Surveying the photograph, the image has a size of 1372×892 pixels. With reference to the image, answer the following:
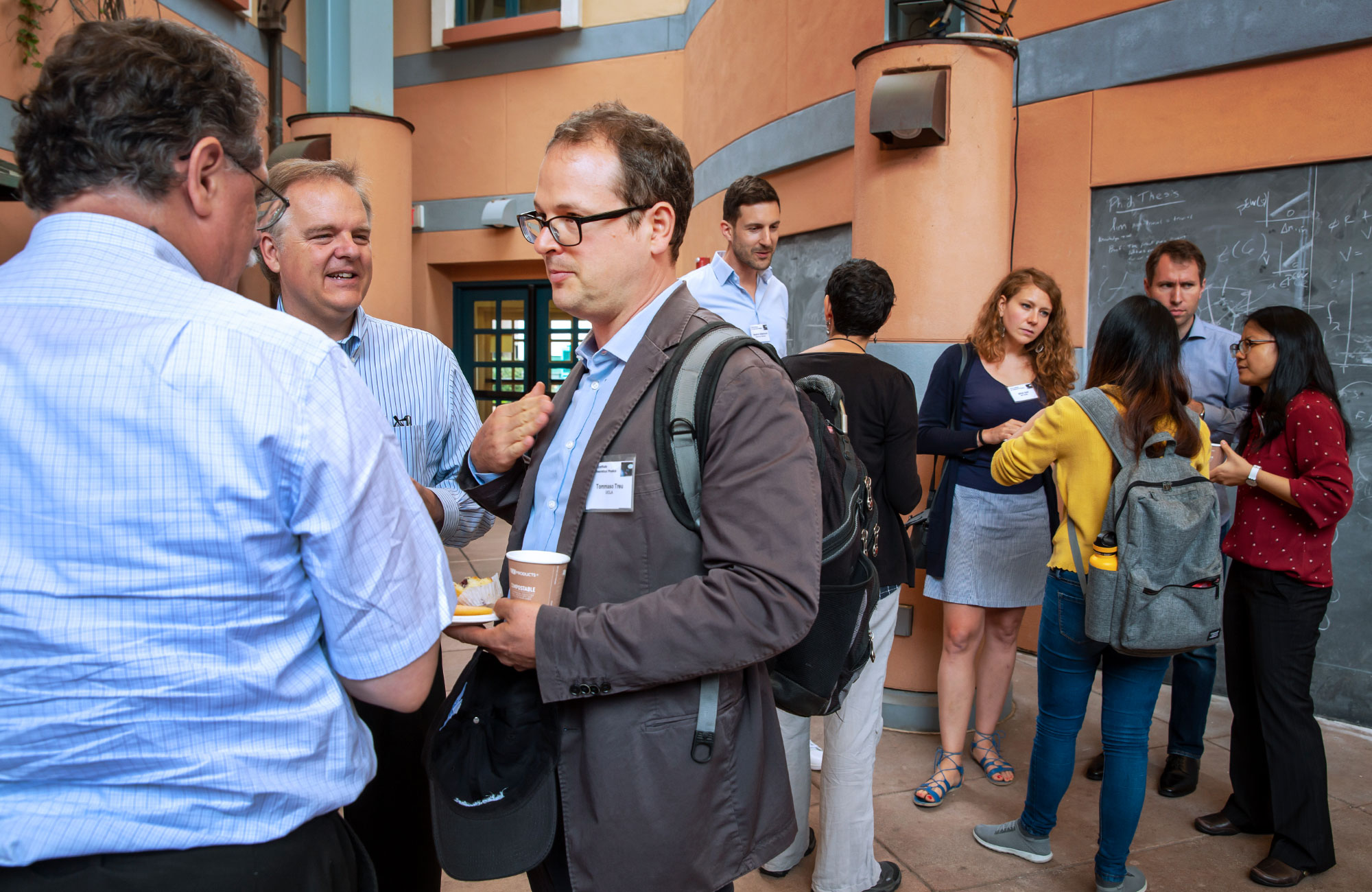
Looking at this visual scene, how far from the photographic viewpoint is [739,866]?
1.49 metres

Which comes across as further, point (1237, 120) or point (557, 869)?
point (1237, 120)

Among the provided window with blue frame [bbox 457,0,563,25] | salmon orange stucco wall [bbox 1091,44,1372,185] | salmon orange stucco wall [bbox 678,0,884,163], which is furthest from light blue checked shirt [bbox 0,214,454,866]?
window with blue frame [bbox 457,0,563,25]

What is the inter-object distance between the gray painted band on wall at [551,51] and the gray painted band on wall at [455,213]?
1.41 meters

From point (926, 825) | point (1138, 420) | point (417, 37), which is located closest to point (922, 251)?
point (1138, 420)

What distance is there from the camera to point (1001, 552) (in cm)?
358

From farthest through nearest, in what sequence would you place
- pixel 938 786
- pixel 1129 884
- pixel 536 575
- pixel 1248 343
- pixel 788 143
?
pixel 788 143 < pixel 938 786 < pixel 1248 343 < pixel 1129 884 < pixel 536 575

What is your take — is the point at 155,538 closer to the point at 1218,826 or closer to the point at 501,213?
the point at 1218,826

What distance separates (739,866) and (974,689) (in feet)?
8.36

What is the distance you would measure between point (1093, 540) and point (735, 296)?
1991 millimetres

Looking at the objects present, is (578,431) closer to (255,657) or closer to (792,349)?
(255,657)

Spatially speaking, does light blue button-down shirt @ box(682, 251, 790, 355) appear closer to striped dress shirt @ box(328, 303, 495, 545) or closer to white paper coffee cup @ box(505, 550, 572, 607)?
striped dress shirt @ box(328, 303, 495, 545)

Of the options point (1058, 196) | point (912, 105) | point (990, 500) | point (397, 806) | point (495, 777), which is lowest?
point (397, 806)

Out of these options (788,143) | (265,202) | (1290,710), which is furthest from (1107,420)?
(788,143)

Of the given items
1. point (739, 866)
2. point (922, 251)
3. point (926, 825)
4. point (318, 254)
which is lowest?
point (926, 825)
